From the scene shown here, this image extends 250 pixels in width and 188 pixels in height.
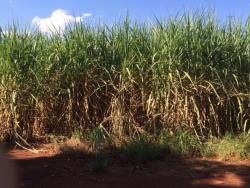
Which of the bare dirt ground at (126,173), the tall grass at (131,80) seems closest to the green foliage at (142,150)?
the bare dirt ground at (126,173)

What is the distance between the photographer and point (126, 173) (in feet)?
19.8

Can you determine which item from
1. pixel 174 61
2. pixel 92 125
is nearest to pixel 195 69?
pixel 174 61

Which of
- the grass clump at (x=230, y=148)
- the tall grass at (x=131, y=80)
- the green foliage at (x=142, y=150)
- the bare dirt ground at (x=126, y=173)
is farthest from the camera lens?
the tall grass at (x=131, y=80)

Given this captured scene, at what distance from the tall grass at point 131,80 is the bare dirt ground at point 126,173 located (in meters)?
0.99

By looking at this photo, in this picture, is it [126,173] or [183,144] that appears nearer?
[126,173]

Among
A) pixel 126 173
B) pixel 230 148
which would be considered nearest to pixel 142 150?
pixel 126 173

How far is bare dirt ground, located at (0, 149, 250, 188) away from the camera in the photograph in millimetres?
5570

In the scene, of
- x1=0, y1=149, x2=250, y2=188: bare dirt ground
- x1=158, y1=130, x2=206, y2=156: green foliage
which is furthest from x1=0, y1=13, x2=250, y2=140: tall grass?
x1=0, y1=149, x2=250, y2=188: bare dirt ground

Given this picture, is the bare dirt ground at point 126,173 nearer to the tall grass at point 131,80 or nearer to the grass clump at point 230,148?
the grass clump at point 230,148

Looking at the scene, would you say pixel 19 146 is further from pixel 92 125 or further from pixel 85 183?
pixel 85 183

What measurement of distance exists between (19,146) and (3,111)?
624mm

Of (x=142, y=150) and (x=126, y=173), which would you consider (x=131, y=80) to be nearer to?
(x=142, y=150)

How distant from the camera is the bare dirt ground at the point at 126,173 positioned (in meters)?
5.57

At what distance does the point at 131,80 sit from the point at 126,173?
2.12m
